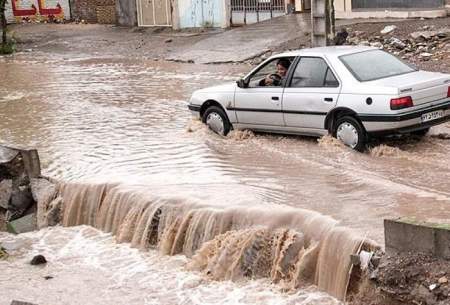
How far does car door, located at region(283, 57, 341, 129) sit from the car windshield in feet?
1.04

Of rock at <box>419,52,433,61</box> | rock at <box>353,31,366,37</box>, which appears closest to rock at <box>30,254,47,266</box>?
rock at <box>419,52,433,61</box>

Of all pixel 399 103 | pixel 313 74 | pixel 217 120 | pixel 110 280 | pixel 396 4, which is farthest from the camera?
pixel 396 4

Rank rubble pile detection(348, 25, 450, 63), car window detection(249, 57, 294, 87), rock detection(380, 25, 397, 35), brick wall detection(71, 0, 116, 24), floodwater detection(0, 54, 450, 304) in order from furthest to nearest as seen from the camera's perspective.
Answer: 1. brick wall detection(71, 0, 116, 24)
2. rock detection(380, 25, 397, 35)
3. rubble pile detection(348, 25, 450, 63)
4. car window detection(249, 57, 294, 87)
5. floodwater detection(0, 54, 450, 304)

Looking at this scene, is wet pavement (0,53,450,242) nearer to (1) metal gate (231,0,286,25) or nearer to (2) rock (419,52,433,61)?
(2) rock (419,52,433,61)

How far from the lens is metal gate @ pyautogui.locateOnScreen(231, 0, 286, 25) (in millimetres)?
28897

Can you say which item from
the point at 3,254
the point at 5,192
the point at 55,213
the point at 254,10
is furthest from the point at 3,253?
the point at 254,10

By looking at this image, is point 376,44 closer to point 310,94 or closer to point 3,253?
point 310,94

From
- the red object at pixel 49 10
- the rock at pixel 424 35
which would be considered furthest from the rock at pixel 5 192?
the red object at pixel 49 10

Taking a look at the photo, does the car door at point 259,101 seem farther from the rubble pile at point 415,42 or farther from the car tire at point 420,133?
the rubble pile at point 415,42

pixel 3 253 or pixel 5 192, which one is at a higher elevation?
pixel 5 192

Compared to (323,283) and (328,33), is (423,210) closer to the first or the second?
(323,283)

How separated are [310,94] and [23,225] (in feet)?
15.3

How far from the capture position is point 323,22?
17.4 meters

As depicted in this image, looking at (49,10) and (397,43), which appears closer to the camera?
(397,43)
